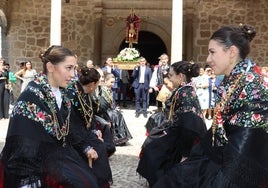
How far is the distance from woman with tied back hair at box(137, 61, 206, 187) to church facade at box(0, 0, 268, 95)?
1171 centimetres

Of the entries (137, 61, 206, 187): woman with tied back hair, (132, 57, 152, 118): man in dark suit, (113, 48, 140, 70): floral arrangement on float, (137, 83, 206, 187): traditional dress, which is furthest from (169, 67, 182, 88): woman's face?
(113, 48, 140, 70): floral arrangement on float

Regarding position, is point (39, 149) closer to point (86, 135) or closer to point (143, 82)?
point (86, 135)

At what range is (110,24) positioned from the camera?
16500 millimetres

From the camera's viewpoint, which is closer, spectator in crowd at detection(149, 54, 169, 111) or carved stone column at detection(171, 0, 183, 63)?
spectator in crowd at detection(149, 54, 169, 111)

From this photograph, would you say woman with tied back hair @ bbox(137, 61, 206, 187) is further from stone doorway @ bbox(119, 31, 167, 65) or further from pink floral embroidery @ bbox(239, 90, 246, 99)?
stone doorway @ bbox(119, 31, 167, 65)

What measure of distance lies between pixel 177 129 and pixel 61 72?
1594 millimetres

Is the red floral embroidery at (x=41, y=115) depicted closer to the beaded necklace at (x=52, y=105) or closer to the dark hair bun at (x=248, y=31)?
the beaded necklace at (x=52, y=105)

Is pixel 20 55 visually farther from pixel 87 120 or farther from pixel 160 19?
pixel 87 120

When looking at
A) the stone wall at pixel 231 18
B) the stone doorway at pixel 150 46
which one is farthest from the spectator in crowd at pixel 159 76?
the stone doorway at pixel 150 46

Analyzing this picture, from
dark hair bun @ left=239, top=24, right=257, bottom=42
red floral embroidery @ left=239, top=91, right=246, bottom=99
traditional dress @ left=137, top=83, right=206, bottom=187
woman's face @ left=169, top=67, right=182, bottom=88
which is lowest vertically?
traditional dress @ left=137, top=83, right=206, bottom=187

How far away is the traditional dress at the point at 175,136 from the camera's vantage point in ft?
13.8

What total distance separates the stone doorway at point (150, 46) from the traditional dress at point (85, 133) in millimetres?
12443

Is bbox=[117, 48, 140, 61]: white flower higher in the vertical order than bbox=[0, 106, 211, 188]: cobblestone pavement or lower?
higher

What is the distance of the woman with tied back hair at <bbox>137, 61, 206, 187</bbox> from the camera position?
4.20 meters
